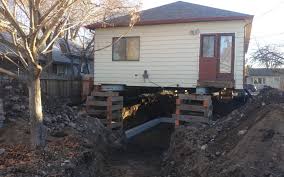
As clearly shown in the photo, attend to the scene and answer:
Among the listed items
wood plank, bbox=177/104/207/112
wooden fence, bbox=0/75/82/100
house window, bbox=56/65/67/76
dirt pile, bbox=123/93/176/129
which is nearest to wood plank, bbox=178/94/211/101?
wood plank, bbox=177/104/207/112

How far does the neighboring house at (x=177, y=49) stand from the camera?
1564cm

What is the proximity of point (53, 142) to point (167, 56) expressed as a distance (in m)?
6.72

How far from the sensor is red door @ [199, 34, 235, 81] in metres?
15.7

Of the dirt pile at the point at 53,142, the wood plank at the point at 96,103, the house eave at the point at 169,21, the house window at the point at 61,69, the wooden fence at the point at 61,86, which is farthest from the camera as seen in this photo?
the house window at the point at 61,69

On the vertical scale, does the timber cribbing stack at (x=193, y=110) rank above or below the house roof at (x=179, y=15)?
below

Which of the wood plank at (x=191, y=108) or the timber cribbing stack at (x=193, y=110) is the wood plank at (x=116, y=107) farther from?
the wood plank at (x=191, y=108)

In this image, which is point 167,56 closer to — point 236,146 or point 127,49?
point 127,49

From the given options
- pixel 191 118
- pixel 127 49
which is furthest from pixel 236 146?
pixel 127 49

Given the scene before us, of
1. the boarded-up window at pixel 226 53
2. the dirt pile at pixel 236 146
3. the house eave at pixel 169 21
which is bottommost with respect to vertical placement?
the dirt pile at pixel 236 146

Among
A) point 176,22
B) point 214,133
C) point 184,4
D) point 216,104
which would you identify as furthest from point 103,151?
point 184,4

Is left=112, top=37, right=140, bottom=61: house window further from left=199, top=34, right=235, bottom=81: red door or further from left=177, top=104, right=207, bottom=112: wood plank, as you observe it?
left=177, top=104, right=207, bottom=112: wood plank

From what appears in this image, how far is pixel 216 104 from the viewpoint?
63.7ft

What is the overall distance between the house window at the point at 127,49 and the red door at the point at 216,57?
9.00 feet

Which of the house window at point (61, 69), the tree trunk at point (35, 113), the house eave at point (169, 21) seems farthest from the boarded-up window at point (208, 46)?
the house window at point (61, 69)
